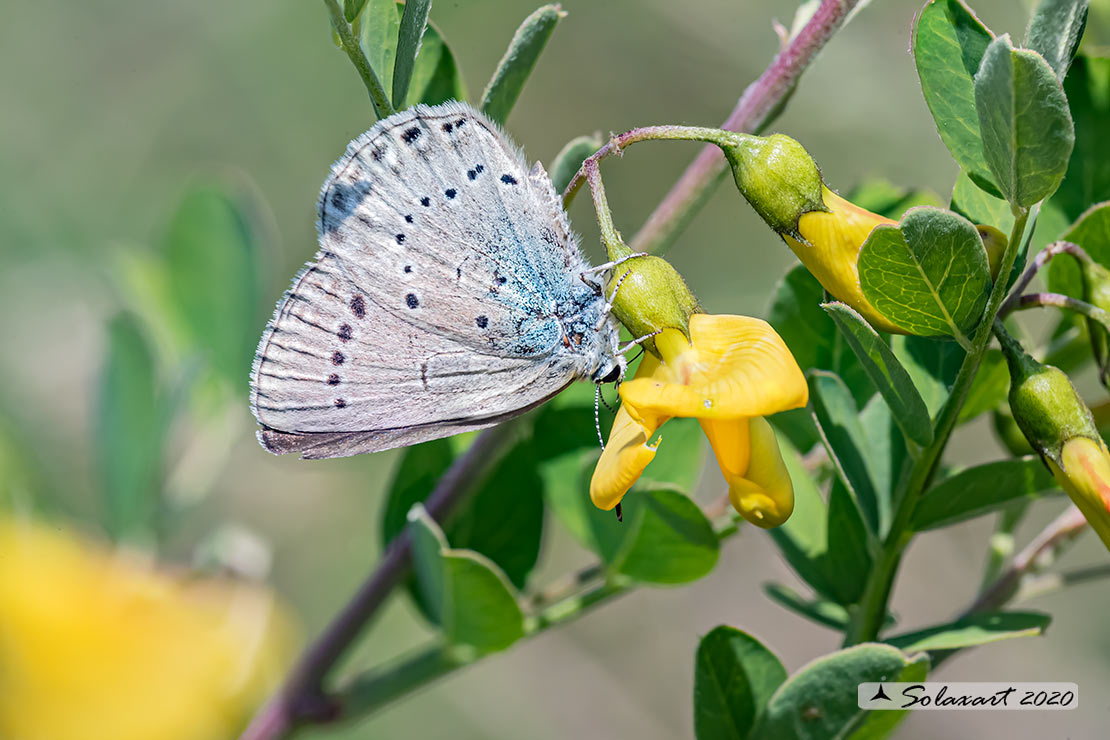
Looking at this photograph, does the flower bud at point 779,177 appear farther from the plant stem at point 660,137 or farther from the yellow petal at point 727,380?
the yellow petal at point 727,380

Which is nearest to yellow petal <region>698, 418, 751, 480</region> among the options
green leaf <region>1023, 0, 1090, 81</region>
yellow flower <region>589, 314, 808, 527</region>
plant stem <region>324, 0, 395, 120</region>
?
yellow flower <region>589, 314, 808, 527</region>

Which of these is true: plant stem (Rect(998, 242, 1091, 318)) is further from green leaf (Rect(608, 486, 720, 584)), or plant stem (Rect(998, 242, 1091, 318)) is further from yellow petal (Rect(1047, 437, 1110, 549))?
green leaf (Rect(608, 486, 720, 584))

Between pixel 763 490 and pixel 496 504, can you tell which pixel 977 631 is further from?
pixel 496 504

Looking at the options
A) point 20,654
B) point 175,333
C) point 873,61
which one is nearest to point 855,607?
point 175,333

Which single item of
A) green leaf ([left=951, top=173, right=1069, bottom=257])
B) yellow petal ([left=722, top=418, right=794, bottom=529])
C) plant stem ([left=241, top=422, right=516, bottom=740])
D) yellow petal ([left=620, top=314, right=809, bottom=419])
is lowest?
plant stem ([left=241, top=422, right=516, bottom=740])

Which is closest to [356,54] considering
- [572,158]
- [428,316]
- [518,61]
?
[518,61]

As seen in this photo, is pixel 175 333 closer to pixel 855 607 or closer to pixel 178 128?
pixel 855 607

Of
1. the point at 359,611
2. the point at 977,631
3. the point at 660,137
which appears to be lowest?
the point at 359,611
